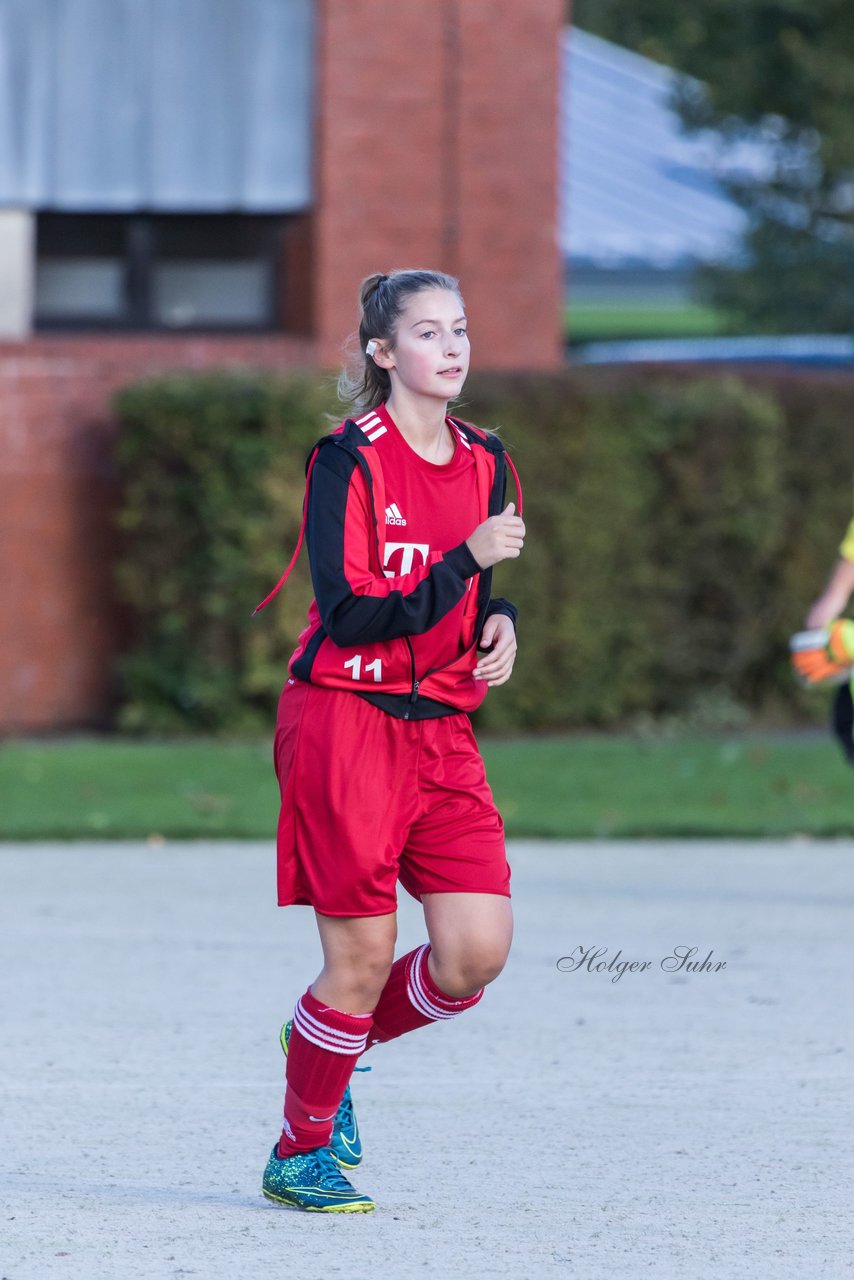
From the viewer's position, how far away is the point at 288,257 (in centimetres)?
1318

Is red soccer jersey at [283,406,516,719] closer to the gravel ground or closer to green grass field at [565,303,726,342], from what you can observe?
the gravel ground

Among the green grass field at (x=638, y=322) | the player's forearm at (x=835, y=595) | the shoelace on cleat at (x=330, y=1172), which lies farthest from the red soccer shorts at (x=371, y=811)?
the green grass field at (x=638, y=322)

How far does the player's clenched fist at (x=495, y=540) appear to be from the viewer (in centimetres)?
417

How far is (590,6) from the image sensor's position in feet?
135

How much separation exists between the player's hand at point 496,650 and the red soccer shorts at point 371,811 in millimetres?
163

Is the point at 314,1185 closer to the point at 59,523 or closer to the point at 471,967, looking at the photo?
the point at 471,967

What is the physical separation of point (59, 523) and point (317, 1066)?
8485mm

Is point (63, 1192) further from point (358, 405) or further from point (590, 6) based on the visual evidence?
point (590, 6)

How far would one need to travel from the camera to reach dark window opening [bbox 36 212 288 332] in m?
13.0

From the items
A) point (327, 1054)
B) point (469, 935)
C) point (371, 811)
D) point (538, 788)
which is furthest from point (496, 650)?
point (538, 788)

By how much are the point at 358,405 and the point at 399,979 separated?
1216mm

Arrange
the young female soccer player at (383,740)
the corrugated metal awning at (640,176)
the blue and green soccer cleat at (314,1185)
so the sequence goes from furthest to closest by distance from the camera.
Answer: the corrugated metal awning at (640,176) → the blue and green soccer cleat at (314,1185) → the young female soccer player at (383,740)

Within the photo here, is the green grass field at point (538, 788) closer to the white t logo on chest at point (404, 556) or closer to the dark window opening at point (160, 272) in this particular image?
the dark window opening at point (160, 272)

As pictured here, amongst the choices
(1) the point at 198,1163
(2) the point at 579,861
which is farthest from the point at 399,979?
(2) the point at 579,861
